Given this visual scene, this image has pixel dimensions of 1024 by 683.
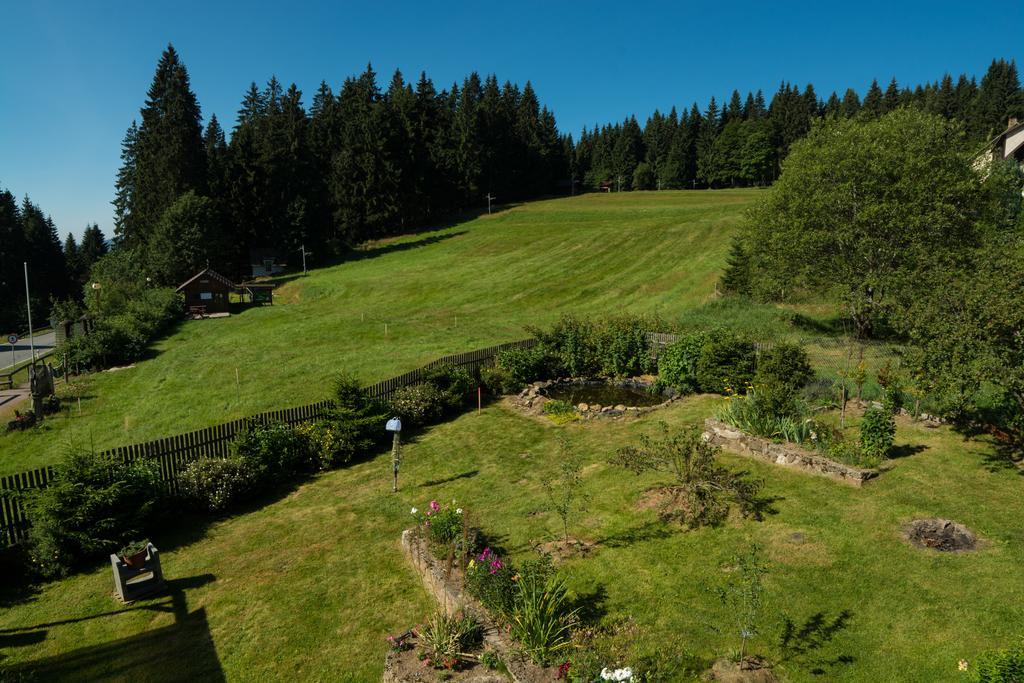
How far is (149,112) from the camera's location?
57.4 metres

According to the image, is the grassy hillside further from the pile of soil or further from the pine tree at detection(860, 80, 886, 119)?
the pine tree at detection(860, 80, 886, 119)

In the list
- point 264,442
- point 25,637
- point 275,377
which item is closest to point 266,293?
Result: point 275,377

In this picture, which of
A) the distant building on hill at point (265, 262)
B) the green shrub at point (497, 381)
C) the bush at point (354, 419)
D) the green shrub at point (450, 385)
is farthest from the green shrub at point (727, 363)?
the distant building on hill at point (265, 262)

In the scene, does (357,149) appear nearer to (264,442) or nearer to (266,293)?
(266,293)

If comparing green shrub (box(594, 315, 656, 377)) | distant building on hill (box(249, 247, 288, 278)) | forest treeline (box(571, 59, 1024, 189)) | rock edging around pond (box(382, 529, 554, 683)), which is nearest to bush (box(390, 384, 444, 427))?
rock edging around pond (box(382, 529, 554, 683))

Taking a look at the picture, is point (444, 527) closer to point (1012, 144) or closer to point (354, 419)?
point (354, 419)

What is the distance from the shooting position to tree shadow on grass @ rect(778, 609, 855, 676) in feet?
22.6

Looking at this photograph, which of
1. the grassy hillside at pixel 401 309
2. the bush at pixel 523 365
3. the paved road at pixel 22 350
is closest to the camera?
the bush at pixel 523 365

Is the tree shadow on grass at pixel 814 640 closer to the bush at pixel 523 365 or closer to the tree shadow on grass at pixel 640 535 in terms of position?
the tree shadow on grass at pixel 640 535

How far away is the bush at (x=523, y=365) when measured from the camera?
22.8m

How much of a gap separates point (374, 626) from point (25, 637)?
5903 millimetres

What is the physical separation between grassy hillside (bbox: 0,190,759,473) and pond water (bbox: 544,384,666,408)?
8448 millimetres

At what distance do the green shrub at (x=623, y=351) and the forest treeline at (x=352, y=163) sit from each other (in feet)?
54.0

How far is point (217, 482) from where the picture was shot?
13469mm
